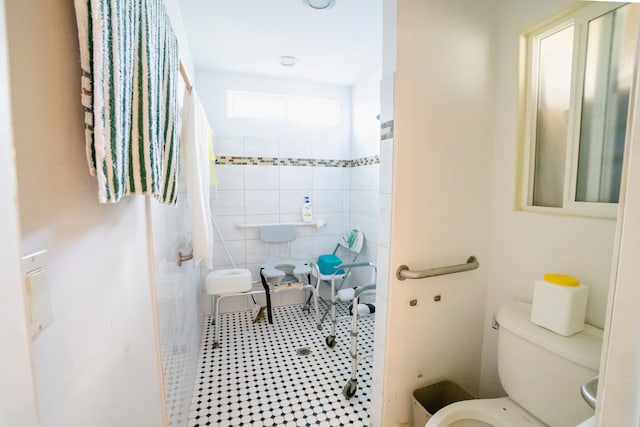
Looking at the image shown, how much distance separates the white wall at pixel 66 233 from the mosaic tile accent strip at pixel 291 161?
2.01 metres

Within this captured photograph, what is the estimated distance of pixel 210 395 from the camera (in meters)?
1.69

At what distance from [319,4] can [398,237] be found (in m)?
1.49

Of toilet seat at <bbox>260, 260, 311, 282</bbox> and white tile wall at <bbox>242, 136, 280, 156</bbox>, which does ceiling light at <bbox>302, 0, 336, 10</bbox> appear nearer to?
white tile wall at <bbox>242, 136, 280, 156</bbox>

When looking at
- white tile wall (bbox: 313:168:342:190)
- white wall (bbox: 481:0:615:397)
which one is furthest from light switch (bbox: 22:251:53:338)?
white tile wall (bbox: 313:168:342:190)

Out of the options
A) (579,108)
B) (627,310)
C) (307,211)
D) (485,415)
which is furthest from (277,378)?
(579,108)

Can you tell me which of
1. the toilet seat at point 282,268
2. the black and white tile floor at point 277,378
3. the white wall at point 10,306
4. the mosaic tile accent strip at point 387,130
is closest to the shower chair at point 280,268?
the toilet seat at point 282,268

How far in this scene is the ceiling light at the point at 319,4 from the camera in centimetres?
163

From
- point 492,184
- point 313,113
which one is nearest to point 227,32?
point 313,113

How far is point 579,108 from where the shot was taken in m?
1.11

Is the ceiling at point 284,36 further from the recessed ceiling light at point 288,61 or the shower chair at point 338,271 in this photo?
the shower chair at point 338,271

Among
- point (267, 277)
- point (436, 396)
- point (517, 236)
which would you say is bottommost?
point (436, 396)

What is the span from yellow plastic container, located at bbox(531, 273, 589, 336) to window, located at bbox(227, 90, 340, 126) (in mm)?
2445

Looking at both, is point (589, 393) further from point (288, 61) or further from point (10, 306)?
point (288, 61)

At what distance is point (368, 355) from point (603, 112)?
1959 mm
